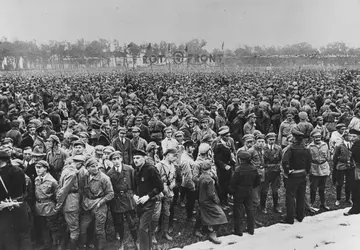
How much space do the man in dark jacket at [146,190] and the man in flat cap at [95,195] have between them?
45 cm

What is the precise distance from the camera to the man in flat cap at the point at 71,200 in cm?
518

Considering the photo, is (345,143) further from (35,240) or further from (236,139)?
(35,240)

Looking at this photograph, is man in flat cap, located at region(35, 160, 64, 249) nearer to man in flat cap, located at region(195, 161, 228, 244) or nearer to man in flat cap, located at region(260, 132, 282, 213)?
man in flat cap, located at region(195, 161, 228, 244)

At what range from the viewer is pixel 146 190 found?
5328 mm

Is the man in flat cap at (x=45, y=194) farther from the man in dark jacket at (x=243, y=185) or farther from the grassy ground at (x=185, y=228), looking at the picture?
the man in dark jacket at (x=243, y=185)

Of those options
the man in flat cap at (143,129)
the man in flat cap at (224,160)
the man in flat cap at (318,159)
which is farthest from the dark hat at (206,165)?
the man in flat cap at (143,129)

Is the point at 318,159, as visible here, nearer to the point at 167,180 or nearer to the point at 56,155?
the point at 167,180

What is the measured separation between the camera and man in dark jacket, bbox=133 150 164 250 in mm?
5246

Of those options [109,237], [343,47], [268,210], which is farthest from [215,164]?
[343,47]

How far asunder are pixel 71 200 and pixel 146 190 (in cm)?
110

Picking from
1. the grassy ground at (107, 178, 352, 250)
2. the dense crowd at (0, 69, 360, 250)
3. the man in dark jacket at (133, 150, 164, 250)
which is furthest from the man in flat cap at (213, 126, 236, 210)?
the man in dark jacket at (133, 150, 164, 250)

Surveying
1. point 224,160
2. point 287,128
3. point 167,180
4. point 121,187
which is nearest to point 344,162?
point 287,128

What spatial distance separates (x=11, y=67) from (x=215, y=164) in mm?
61650

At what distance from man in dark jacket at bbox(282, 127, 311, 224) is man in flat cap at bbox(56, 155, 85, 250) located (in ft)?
11.8
